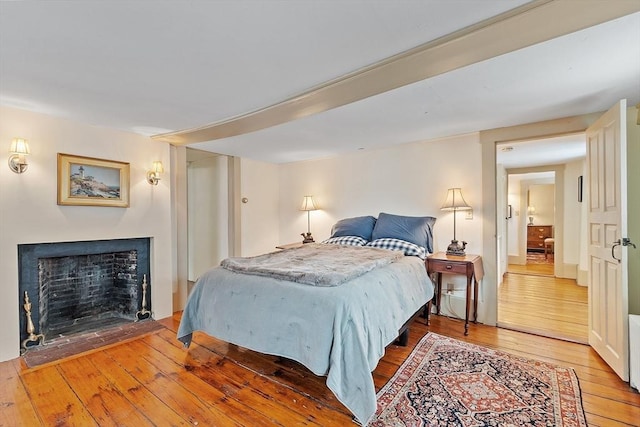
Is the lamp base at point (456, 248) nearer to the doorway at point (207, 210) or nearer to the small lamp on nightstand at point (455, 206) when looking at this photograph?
the small lamp on nightstand at point (455, 206)

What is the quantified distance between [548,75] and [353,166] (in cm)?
266

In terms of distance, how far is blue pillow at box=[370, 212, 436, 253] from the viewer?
3.45 meters

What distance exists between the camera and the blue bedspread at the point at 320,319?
5.55 feet

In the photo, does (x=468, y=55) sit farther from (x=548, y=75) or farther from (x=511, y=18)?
(x=548, y=75)

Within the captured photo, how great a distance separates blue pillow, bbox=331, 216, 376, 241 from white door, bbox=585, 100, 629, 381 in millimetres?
2210

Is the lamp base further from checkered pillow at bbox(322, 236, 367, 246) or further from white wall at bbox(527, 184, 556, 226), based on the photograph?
white wall at bbox(527, 184, 556, 226)

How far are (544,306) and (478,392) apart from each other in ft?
8.50

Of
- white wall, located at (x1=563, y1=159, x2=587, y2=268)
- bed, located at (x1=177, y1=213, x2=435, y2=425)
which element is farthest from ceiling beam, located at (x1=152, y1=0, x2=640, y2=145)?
white wall, located at (x1=563, y1=159, x2=587, y2=268)

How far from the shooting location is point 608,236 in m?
2.26

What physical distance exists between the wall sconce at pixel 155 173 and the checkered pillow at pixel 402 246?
275cm

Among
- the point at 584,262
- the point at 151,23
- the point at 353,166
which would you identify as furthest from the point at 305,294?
the point at 584,262

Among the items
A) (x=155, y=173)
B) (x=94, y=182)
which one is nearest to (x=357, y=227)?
(x=155, y=173)

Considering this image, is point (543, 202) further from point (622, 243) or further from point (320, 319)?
point (320, 319)

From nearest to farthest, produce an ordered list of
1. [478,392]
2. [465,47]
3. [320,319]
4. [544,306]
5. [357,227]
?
[465,47]
[320,319]
[478,392]
[544,306]
[357,227]
